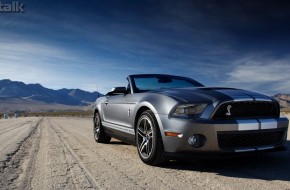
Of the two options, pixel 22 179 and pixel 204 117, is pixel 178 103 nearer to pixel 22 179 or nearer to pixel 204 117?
pixel 204 117

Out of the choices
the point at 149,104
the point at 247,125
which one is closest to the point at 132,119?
the point at 149,104

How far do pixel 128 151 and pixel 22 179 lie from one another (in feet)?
8.00

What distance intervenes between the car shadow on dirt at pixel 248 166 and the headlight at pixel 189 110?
54cm

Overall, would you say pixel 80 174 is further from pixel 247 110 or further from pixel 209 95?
pixel 247 110

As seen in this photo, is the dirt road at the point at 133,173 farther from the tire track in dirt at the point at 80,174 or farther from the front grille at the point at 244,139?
the front grille at the point at 244,139

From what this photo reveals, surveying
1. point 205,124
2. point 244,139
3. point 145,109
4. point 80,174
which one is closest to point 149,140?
point 145,109

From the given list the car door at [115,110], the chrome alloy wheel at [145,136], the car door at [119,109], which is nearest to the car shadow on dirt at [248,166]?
the chrome alloy wheel at [145,136]

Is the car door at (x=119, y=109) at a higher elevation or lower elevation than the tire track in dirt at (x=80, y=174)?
higher

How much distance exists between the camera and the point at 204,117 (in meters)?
3.88

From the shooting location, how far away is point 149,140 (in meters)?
4.48

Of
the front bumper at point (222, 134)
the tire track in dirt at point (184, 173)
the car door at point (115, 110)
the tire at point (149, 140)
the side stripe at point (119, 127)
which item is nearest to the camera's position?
the tire track in dirt at point (184, 173)

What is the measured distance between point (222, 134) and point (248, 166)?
736mm

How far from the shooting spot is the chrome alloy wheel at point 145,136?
445 cm

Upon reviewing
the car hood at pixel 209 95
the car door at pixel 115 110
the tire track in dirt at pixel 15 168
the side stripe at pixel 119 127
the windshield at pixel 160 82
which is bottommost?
the tire track in dirt at pixel 15 168
